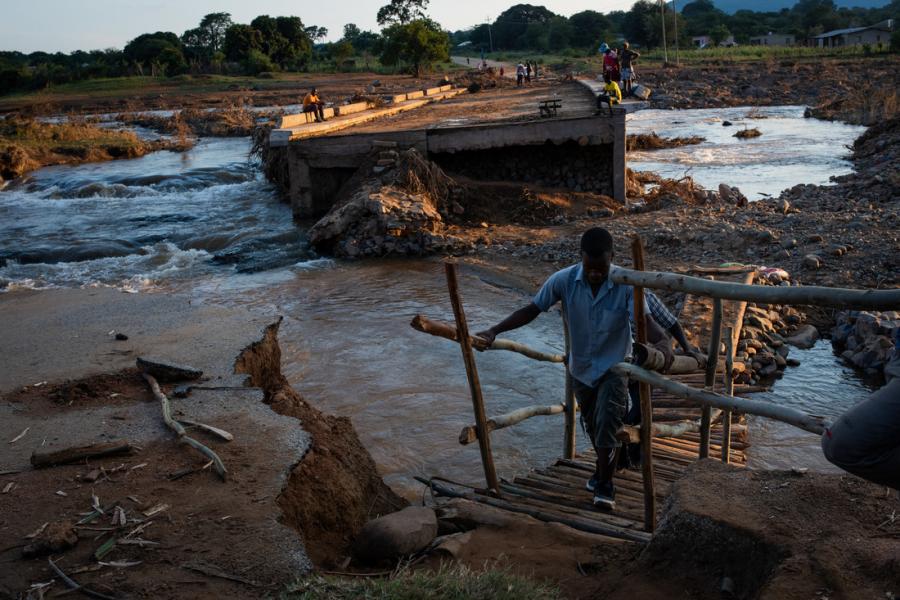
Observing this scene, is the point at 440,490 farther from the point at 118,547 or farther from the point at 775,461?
the point at 775,461

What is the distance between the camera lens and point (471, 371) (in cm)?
412

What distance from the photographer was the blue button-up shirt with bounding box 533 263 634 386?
4137 millimetres

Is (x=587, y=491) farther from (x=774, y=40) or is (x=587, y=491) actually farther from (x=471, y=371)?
(x=774, y=40)

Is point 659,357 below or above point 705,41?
below

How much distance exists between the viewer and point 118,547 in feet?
11.5

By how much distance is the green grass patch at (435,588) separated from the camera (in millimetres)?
2969

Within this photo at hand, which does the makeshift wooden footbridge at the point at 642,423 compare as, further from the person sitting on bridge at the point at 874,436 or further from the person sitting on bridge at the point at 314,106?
the person sitting on bridge at the point at 314,106

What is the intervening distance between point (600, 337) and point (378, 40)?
6157cm

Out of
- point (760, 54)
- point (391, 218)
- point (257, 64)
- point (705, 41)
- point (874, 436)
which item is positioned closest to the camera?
point (874, 436)

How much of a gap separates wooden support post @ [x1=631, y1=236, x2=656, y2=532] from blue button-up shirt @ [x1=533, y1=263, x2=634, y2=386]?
0.31m

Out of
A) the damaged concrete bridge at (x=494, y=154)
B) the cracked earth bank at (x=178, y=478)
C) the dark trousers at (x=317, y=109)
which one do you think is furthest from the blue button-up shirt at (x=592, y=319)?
the dark trousers at (x=317, y=109)

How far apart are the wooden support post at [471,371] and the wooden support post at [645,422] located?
2.66ft

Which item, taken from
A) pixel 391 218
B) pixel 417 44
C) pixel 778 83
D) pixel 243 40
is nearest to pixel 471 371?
pixel 391 218

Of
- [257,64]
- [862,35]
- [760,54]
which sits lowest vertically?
[760,54]
